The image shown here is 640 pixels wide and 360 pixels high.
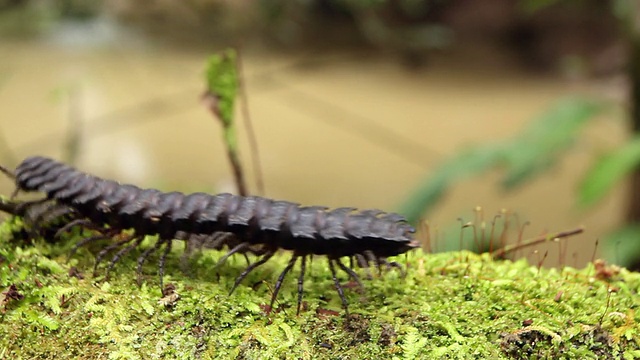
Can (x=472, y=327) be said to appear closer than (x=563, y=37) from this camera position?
Yes

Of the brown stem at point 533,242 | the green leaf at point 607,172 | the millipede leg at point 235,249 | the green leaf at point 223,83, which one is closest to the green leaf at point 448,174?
the green leaf at point 607,172

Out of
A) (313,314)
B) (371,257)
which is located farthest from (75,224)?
(371,257)

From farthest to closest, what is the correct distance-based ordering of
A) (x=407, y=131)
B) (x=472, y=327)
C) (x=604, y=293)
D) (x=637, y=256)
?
(x=407, y=131), (x=637, y=256), (x=604, y=293), (x=472, y=327)

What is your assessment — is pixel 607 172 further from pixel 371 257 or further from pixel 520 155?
pixel 371 257

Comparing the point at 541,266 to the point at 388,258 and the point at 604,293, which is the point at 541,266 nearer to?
the point at 604,293

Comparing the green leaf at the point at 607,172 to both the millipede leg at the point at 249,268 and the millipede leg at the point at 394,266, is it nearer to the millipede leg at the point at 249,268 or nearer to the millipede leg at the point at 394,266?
the millipede leg at the point at 394,266

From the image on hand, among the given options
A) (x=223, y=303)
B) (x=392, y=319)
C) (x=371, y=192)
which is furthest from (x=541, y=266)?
(x=371, y=192)

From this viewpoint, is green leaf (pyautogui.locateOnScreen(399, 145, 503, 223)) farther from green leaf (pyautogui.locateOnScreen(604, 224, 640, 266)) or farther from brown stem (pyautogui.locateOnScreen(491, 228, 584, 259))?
brown stem (pyautogui.locateOnScreen(491, 228, 584, 259))
